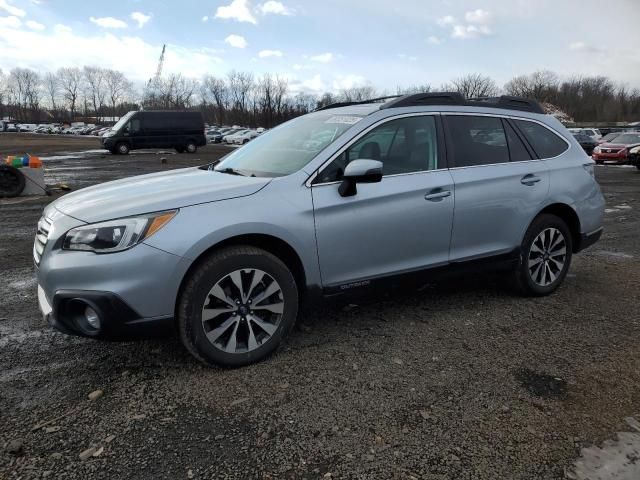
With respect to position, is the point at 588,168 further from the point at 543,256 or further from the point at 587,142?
the point at 587,142

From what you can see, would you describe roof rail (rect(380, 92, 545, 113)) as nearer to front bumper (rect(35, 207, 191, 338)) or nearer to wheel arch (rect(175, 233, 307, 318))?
wheel arch (rect(175, 233, 307, 318))

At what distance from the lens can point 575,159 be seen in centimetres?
480

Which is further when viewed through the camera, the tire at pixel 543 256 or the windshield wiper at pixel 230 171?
the tire at pixel 543 256

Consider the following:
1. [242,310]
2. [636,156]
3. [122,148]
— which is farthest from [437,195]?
[122,148]

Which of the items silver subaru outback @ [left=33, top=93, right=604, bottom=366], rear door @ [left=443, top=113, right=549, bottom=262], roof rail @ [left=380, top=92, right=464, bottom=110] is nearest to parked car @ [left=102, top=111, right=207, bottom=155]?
silver subaru outback @ [left=33, top=93, right=604, bottom=366]

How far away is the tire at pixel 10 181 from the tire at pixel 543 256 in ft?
35.9

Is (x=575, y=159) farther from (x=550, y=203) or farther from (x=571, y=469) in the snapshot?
(x=571, y=469)

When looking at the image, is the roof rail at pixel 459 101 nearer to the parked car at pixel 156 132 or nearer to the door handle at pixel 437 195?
the door handle at pixel 437 195

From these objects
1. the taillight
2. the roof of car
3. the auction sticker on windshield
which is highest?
the roof of car

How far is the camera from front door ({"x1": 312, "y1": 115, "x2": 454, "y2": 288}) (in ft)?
11.4

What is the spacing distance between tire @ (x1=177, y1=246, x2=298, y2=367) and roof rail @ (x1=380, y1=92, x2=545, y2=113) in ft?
5.36

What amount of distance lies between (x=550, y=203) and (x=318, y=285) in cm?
239

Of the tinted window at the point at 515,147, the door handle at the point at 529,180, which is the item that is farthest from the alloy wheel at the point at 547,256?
the tinted window at the point at 515,147

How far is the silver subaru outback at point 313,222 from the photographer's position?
9.68ft
